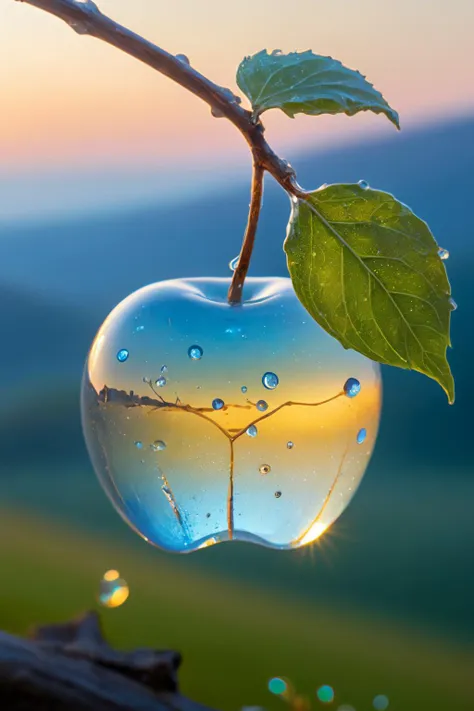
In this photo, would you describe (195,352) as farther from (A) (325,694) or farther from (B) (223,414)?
(A) (325,694)

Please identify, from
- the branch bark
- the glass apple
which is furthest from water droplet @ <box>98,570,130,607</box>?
the glass apple

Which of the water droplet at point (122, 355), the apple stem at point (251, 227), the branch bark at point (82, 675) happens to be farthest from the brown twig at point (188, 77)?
the branch bark at point (82, 675)

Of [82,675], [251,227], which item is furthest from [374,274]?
[82,675]

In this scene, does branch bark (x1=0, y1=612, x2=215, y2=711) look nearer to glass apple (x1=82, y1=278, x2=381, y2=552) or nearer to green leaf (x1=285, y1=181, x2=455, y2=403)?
glass apple (x1=82, y1=278, x2=381, y2=552)

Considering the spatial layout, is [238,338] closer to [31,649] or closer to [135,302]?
[135,302]

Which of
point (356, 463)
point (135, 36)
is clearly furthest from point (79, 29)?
point (356, 463)

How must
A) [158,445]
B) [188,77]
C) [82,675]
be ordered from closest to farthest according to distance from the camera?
1. [188,77]
2. [158,445]
3. [82,675]
